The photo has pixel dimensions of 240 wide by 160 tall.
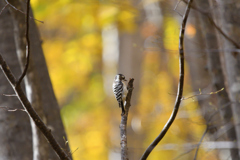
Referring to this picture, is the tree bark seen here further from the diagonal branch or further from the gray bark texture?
→ the diagonal branch

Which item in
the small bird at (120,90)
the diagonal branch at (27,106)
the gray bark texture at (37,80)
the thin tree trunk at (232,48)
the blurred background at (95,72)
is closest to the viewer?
the diagonal branch at (27,106)

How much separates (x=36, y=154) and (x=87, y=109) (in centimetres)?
974

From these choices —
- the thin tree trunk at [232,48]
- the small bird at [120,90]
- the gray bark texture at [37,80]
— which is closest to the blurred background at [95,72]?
the small bird at [120,90]

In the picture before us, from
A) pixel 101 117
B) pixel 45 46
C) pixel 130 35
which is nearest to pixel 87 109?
pixel 101 117

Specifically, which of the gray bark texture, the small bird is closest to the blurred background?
the small bird


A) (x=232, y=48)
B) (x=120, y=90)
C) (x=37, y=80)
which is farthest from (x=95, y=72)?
(x=37, y=80)

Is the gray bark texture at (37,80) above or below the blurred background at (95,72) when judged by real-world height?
below

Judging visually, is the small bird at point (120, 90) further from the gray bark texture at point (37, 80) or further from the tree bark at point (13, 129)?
the tree bark at point (13, 129)

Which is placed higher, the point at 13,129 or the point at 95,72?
the point at 95,72

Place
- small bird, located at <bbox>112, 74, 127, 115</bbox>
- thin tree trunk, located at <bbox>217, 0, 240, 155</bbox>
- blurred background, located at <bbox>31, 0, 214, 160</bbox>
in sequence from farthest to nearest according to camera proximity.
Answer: blurred background, located at <bbox>31, 0, 214, 160</bbox>
small bird, located at <bbox>112, 74, 127, 115</bbox>
thin tree trunk, located at <bbox>217, 0, 240, 155</bbox>

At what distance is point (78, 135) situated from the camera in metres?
12.7

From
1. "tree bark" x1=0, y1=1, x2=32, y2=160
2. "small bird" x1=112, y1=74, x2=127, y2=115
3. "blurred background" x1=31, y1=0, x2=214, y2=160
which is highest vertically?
"blurred background" x1=31, y1=0, x2=214, y2=160

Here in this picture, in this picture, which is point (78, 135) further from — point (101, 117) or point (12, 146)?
point (12, 146)

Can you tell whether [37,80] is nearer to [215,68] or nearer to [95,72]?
[215,68]
